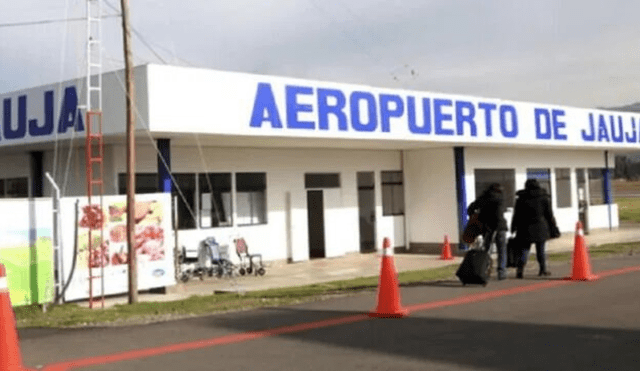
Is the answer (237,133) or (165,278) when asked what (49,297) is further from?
(237,133)

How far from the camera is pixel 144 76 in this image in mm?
15352

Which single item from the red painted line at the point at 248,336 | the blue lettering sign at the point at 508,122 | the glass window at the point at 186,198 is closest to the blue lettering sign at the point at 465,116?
the blue lettering sign at the point at 508,122

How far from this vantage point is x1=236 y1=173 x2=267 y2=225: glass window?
20.9 m

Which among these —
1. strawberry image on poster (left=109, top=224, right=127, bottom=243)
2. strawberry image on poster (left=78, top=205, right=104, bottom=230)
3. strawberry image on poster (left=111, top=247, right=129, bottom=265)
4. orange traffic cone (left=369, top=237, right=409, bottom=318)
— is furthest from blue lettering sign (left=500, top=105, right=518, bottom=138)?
orange traffic cone (left=369, top=237, right=409, bottom=318)

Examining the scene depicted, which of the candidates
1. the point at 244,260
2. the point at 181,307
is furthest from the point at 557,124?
the point at 181,307

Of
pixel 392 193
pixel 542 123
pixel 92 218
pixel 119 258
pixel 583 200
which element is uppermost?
pixel 542 123

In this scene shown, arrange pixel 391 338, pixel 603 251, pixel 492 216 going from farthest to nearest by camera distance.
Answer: pixel 603 251 → pixel 492 216 → pixel 391 338

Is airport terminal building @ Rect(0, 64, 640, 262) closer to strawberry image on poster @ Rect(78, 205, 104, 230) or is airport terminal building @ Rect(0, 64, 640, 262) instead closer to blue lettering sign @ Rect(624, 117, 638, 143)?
blue lettering sign @ Rect(624, 117, 638, 143)

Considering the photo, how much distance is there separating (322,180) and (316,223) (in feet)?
4.21

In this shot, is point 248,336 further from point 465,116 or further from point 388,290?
point 465,116

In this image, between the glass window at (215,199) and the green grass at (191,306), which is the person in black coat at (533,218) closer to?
the green grass at (191,306)

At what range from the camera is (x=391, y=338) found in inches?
355

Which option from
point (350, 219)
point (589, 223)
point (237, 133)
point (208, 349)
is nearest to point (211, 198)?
point (237, 133)

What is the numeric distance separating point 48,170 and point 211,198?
4.13 m
